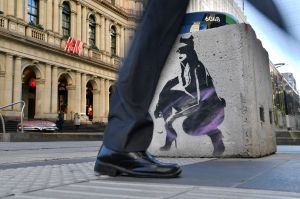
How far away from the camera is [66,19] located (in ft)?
117

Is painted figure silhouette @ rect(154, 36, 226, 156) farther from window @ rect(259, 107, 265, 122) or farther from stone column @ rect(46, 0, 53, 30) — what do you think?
stone column @ rect(46, 0, 53, 30)

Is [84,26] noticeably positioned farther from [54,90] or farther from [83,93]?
[54,90]

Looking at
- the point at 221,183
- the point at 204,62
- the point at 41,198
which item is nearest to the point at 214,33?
the point at 204,62

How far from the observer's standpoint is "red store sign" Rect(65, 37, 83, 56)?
34.1 m

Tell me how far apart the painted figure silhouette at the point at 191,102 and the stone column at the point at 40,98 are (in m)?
27.9

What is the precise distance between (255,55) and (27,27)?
2772cm

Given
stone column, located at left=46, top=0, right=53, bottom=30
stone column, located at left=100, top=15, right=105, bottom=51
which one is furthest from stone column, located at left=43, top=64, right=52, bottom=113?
stone column, located at left=100, top=15, right=105, bottom=51

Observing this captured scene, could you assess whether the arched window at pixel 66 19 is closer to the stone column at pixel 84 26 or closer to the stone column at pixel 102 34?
the stone column at pixel 84 26

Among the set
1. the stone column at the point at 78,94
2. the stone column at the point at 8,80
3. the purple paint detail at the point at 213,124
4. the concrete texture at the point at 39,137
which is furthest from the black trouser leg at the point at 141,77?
the stone column at the point at 78,94

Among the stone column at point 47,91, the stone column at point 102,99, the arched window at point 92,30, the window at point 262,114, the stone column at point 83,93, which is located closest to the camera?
the window at point 262,114

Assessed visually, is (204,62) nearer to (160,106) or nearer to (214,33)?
(214,33)

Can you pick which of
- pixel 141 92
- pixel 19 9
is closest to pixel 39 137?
pixel 141 92

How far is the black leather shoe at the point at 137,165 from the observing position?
226cm

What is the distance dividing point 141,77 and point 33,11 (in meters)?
31.3
